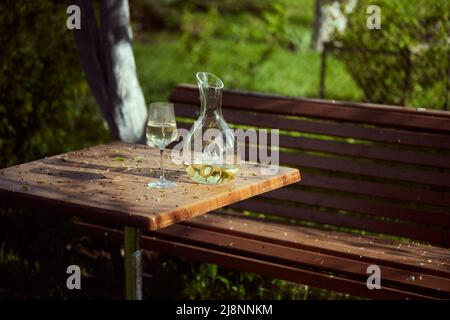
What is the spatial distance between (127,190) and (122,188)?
0.10 ft

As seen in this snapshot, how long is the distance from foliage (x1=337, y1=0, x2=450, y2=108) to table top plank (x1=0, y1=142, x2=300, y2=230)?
365 centimetres

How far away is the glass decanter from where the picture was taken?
2850 millimetres

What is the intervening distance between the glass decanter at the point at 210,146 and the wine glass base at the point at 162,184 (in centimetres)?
8

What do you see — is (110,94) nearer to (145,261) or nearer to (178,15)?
(145,261)

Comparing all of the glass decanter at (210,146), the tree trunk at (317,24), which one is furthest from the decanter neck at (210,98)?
the tree trunk at (317,24)

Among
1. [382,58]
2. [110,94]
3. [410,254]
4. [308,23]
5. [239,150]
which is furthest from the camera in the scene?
[308,23]

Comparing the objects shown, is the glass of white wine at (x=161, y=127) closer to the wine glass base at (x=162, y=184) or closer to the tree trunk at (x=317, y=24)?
the wine glass base at (x=162, y=184)

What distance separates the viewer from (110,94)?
4301mm

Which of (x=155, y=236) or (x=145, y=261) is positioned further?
(x=145, y=261)

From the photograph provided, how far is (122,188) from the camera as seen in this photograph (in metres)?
2.84

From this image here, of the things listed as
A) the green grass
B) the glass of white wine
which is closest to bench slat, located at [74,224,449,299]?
the glass of white wine

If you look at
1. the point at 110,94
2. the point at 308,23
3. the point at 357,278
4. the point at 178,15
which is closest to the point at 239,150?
the point at 110,94
